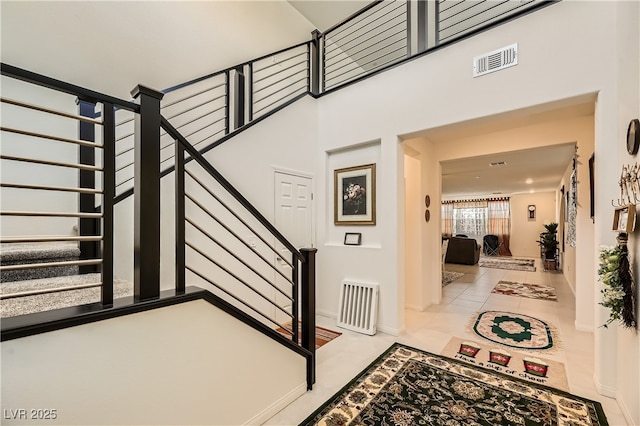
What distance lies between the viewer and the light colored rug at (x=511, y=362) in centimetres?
235

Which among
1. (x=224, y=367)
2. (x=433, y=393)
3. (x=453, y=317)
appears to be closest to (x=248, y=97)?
(x=224, y=367)

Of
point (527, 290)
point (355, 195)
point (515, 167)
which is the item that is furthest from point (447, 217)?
point (355, 195)

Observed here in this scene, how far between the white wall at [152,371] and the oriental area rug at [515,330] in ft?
8.56

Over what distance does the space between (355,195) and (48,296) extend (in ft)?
9.84

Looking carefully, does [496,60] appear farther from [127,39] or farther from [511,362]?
[127,39]

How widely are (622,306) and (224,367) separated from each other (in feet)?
8.16

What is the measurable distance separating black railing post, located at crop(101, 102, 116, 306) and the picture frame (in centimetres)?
282

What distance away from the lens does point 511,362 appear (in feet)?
8.57

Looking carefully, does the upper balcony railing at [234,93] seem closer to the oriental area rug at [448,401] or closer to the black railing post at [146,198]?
the black railing post at [146,198]

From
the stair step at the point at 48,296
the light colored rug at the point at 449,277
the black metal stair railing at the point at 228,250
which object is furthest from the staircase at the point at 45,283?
the light colored rug at the point at 449,277

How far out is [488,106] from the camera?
8.70 ft

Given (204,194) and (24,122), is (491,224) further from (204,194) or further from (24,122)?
(24,122)

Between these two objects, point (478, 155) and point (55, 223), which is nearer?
point (55, 223)

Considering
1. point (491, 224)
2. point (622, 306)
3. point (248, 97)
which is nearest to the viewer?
point (622, 306)
